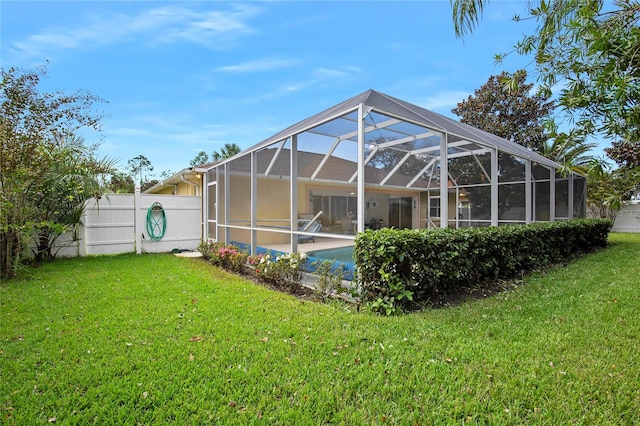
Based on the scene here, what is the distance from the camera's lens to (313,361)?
2.63 metres

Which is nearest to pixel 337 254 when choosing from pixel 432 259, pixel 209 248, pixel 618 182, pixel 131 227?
pixel 432 259

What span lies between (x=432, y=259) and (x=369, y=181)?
1898 mm

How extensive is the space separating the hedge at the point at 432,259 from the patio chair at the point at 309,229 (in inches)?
54.9

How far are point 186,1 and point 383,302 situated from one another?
637 cm

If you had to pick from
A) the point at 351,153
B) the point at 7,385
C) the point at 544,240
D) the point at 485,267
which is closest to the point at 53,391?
the point at 7,385

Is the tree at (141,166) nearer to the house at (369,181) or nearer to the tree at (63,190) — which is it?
the house at (369,181)

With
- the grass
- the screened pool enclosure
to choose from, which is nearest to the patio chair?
the screened pool enclosure

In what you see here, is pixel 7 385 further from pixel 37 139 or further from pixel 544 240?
pixel 544 240

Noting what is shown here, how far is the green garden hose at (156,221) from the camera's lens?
9430 millimetres

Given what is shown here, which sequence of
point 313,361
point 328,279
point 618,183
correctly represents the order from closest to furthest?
point 618,183, point 313,361, point 328,279

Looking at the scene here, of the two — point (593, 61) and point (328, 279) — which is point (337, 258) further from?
point (593, 61)

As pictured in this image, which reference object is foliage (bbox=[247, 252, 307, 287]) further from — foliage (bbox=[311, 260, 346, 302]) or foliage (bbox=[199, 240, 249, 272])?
foliage (bbox=[199, 240, 249, 272])

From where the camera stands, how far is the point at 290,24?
23.2ft

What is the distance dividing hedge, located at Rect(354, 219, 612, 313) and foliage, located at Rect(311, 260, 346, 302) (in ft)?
1.55
